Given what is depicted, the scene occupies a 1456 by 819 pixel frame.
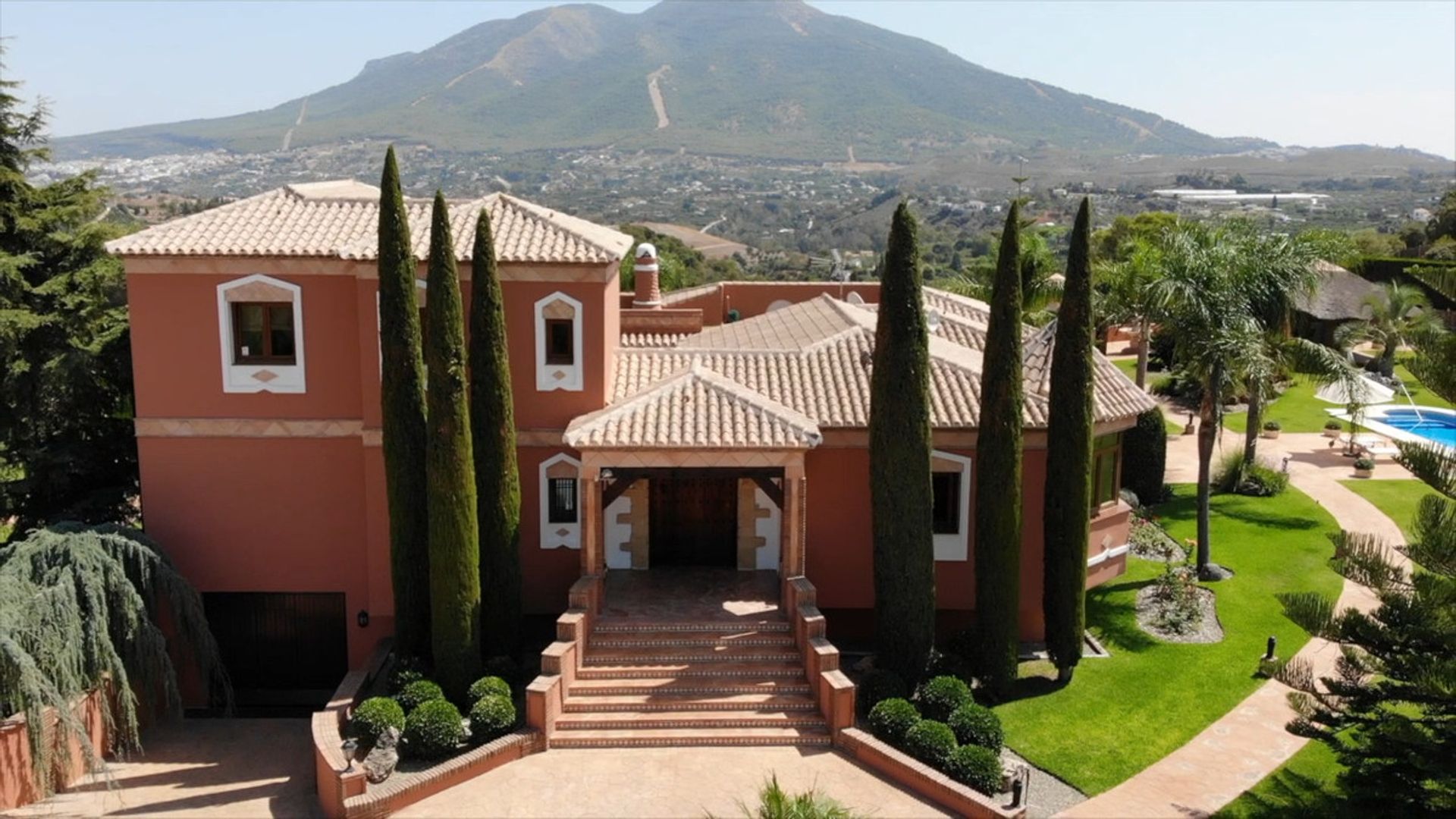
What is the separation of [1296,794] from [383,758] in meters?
13.7

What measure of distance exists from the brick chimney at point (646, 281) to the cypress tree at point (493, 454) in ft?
37.5

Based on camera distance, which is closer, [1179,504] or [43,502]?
[43,502]

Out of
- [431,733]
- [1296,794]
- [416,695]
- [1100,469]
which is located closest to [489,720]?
[431,733]

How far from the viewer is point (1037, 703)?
19219 millimetres

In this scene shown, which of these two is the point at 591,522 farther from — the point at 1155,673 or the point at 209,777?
the point at 1155,673

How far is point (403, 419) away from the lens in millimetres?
18672

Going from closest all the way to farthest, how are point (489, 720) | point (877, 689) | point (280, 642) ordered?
point (489, 720)
point (877, 689)
point (280, 642)

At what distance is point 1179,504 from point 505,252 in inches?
780

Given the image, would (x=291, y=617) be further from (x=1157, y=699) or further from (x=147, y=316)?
(x=1157, y=699)

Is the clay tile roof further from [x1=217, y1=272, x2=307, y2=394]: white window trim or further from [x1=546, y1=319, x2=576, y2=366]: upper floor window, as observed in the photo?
[x1=217, y1=272, x2=307, y2=394]: white window trim

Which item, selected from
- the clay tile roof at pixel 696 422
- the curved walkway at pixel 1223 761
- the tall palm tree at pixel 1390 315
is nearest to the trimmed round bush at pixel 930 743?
the curved walkway at pixel 1223 761

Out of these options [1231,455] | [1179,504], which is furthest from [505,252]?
[1231,455]

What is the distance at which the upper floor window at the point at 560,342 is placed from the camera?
67.4 feet

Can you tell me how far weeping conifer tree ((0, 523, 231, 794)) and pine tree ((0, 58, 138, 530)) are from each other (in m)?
4.31
